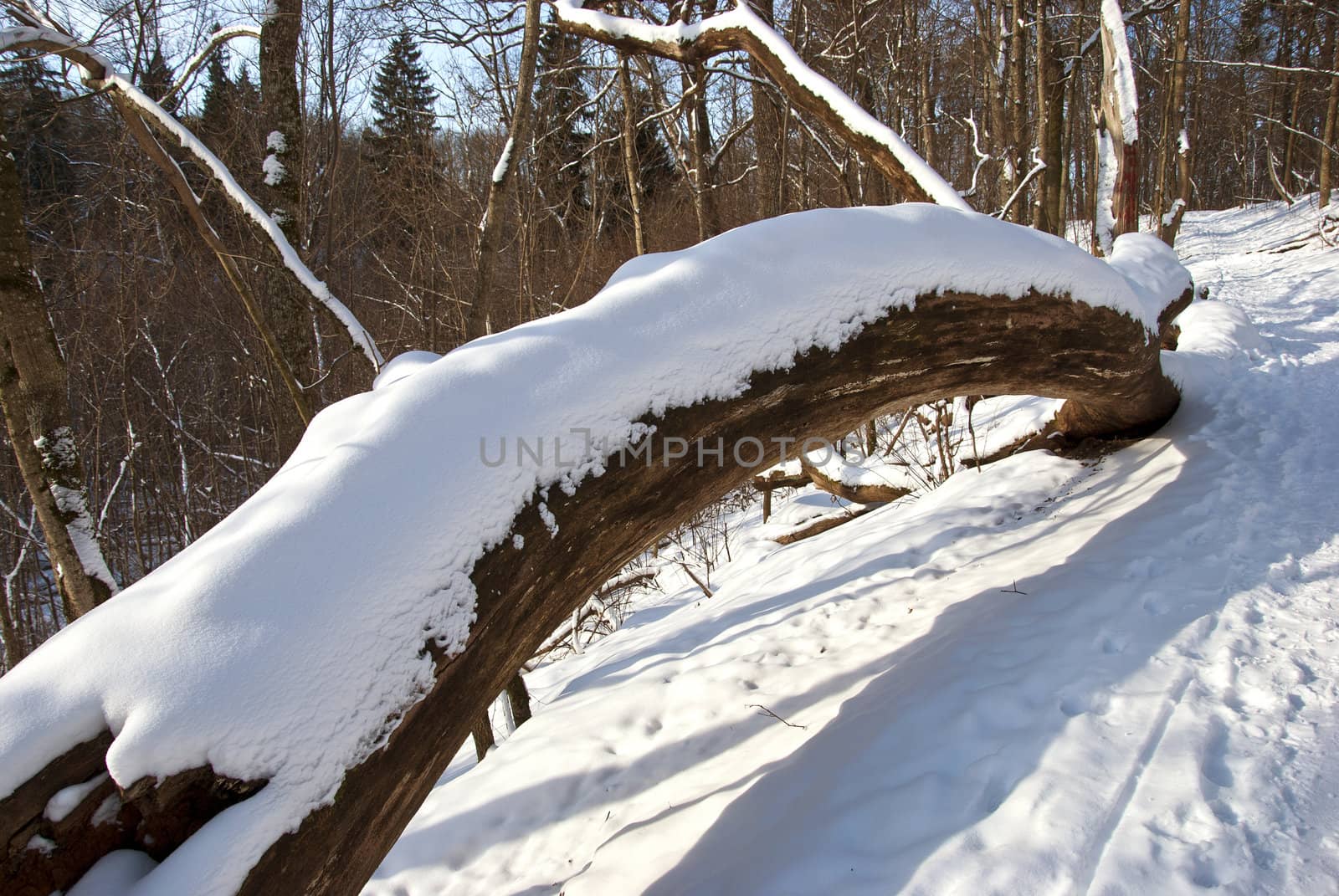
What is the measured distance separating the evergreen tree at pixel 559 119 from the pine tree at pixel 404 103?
4.04 ft

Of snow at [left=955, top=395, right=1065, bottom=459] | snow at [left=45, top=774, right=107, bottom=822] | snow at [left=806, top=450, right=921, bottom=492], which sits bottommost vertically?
snow at [left=806, top=450, right=921, bottom=492]

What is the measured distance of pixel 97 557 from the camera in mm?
3434

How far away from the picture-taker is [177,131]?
3250mm

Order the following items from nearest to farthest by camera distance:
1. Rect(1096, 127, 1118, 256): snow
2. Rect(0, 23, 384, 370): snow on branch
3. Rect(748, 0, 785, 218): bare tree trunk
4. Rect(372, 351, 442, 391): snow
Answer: Rect(372, 351, 442, 391): snow, Rect(0, 23, 384, 370): snow on branch, Rect(1096, 127, 1118, 256): snow, Rect(748, 0, 785, 218): bare tree trunk

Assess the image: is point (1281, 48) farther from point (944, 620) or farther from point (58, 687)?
point (58, 687)

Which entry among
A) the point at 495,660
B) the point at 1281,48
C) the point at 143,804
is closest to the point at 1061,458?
the point at 495,660

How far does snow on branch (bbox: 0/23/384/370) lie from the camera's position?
323 centimetres

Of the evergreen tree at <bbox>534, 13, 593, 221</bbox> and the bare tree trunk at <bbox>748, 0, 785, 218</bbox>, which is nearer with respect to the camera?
the evergreen tree at <bbox>534, 13, 593, 221</bbox>

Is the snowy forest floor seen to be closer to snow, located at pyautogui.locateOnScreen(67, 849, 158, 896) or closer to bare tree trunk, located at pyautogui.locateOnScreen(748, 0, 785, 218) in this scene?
snow, located at pyautogui.locateOnScreen(67, 849, 158, 896)

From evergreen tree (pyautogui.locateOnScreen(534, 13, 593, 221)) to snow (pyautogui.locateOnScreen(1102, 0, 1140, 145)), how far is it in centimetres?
393

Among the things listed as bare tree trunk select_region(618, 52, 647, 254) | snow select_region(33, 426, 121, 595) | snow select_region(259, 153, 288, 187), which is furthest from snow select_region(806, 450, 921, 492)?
snow select_region(33, 426, 121, 595)

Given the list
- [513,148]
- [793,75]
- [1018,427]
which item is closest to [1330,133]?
[1018,427]

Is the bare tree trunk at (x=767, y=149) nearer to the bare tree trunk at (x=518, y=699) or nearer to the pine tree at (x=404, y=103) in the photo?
the pine tree at (x=404, y=103)

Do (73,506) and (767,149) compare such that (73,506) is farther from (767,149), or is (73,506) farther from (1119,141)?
(767,149)
